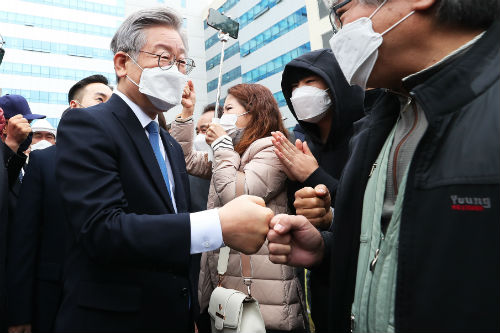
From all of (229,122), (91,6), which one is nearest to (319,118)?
(229,122)

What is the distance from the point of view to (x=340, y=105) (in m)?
3.00

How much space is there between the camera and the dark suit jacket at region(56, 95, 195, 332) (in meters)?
1.52

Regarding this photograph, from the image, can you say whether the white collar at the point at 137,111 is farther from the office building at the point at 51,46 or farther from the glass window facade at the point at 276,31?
the office building at the point at 51,46

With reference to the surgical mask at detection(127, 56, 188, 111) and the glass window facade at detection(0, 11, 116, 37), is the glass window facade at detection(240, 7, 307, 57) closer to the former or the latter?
the glass window facade at detection(0, 11, 116, 37)

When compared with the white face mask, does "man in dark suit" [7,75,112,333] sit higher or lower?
lower

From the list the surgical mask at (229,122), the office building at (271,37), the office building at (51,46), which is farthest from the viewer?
the office building at (51,46)

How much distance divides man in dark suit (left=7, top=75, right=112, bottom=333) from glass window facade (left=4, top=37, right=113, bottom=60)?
3660 cm

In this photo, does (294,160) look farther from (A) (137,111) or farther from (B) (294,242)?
(A) (137,111)

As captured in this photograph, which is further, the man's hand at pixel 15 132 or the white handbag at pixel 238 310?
the man's hand at pixel 15 132

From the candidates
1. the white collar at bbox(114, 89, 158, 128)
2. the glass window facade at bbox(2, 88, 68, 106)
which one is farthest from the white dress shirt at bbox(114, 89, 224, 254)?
the glass window facade at bbox(2, 88, 68, 106)

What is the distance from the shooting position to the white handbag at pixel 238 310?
242 centimetres

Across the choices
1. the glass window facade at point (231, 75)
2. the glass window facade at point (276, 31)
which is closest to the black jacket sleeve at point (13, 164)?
the glass window facade at point (276, 31)

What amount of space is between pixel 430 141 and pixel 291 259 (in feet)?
2.99

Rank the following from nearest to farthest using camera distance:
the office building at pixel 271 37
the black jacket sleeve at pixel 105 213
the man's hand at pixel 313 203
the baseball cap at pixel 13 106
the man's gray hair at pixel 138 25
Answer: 1. the black jacket sleeve at pixel 105 213
2. the man's hand at pixel 313 203
3. the man's gray hair at pixel 138 25
4. the baseball cap at pixel 13 106
5. the office building at pixel 271 37
